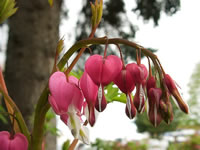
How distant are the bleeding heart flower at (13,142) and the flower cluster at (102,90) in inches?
4.3

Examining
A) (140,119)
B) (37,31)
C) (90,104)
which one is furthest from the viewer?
(140,119)

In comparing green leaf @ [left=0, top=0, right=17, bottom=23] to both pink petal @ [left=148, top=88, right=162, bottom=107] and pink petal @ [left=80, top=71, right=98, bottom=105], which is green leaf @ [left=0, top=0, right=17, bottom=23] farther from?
pink petal @ [left=148, top=88, right=162, bottom=107]

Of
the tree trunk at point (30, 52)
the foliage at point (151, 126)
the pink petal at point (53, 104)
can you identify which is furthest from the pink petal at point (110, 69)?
the foliage at point (151, 126)

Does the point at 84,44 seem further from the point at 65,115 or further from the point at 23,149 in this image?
the point at 23,149

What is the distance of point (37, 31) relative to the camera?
94.8 inches

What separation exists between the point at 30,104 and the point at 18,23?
30.3 inches

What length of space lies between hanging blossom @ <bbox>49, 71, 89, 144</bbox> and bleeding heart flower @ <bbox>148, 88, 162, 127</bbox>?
0.45 ft

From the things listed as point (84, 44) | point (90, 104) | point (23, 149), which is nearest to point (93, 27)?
point (84, 44)

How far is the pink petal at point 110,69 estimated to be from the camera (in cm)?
51

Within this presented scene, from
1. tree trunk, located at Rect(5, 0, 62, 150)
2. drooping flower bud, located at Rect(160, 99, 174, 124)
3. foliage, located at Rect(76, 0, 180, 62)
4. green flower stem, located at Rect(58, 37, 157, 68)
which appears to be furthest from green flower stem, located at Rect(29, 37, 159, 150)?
foliage, located at Rect(76, 0, 180, 62)

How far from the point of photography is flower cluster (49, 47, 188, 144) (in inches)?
20.0

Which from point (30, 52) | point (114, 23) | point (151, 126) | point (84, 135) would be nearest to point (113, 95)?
point (84, 135)

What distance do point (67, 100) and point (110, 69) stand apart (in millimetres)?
101

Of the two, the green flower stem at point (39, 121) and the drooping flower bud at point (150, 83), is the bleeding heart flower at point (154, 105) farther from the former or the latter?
the green flower stem at point (39, 121)
